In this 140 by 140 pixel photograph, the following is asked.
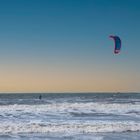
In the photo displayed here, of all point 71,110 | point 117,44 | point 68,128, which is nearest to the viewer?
point 68,128

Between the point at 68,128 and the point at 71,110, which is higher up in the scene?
the point at 71,110

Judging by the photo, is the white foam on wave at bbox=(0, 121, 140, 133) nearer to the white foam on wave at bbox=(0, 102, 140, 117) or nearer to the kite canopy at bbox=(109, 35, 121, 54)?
the kite canopy at bbox=(109, 35, 121, 54)

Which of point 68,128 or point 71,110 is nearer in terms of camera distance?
point 68,128

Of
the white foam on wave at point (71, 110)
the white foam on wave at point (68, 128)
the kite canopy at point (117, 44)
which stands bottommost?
the white foam on wave at point (68, 128)

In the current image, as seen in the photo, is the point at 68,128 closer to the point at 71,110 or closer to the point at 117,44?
the point at 117,44

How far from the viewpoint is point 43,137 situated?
16.7 metres

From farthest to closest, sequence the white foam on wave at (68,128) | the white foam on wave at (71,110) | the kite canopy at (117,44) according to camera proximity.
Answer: the white foam on wave at (71,110) → the kite canopy at (117,44) → the white foam on wave at (68,128)

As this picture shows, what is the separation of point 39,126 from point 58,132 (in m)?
2.03

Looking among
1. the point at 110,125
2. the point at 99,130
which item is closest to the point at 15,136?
the point at 99,130

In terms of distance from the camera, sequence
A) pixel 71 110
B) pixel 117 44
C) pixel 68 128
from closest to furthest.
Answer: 1. pixel 68 128
2. pixel 117 44
3. pixel 71 110

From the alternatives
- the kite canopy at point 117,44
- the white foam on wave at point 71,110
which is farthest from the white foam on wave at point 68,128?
the white foam on wave at point 71,110

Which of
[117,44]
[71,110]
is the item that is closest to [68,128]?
[117,44]

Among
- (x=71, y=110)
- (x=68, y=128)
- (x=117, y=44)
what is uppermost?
(x=117, y=44)

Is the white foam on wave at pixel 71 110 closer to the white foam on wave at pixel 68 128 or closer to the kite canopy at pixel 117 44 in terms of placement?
the kite canopy at pixel 117 44
